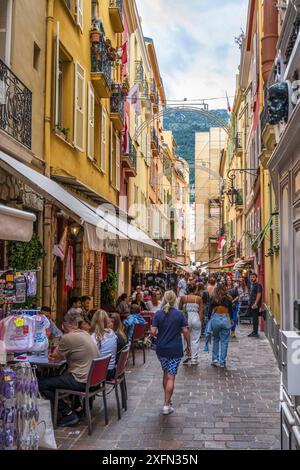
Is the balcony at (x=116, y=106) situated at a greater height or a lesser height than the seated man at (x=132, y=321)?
greater

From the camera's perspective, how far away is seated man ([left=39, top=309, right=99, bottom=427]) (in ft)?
24.1

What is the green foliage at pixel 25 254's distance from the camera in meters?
9.52

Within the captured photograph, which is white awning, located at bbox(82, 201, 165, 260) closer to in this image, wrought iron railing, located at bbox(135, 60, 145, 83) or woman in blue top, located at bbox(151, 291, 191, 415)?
woman in blue top, located at bbox(151, 291, 191, 415)

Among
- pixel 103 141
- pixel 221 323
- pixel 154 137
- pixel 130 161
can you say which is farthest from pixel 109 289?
pixel 154 137

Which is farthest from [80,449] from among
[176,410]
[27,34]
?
[27,34]

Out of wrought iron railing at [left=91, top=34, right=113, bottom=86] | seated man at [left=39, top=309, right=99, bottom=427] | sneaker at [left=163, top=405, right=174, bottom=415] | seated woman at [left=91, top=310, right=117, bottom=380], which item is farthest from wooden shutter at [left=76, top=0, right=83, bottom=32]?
sneaker at [left=163, top=405, right=174, bottom=415]

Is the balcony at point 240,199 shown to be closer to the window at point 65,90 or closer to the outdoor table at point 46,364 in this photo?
the window at point 65,90

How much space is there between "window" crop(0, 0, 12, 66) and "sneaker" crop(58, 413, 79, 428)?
617 cm

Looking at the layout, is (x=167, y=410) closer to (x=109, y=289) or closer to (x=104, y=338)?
(x=104, y=338)

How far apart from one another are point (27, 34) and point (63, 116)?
10.9ft

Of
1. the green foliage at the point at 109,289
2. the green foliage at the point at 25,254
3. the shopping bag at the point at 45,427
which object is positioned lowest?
the shopping bag at the point at 45,427

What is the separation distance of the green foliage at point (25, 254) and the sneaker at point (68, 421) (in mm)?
3042

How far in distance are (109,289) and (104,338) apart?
1121cm

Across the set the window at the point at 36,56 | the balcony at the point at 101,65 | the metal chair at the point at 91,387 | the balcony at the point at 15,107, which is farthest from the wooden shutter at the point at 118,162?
the metal chair at the point at 91,387
